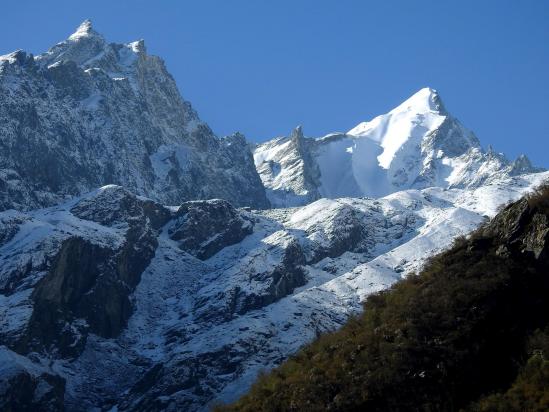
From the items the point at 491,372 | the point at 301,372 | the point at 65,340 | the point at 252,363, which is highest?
the point at 65,340

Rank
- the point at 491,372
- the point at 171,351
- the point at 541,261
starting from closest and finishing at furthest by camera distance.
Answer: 1. the point at 491,372
2. the point at 541,261
3. the point at 171,351

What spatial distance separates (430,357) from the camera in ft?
236

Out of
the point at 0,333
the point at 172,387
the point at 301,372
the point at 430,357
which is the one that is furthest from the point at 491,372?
the point at 0,333

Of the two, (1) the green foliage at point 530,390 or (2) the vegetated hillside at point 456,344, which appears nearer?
(1) the green foliage at point 530,390

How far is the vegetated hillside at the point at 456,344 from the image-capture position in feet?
227

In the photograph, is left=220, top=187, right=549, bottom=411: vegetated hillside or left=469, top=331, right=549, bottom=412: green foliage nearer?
left=469, top=331, right=549, bottom=412: green foliage

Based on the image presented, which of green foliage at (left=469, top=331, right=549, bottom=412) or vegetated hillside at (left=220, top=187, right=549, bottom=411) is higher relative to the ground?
vegetated hillside at (left=220, top=187, right=549, bottom=411)

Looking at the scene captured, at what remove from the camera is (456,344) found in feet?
236

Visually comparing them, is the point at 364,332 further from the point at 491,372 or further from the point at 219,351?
the point at 219,351

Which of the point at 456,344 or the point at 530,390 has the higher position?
the point at 456,344

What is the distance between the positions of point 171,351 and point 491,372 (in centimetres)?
13031

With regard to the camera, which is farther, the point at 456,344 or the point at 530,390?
the point at 456,344

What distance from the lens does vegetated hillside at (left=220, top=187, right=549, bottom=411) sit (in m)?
69.2

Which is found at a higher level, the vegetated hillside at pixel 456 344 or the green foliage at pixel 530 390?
the vegetated hillside at pixel 456 344
